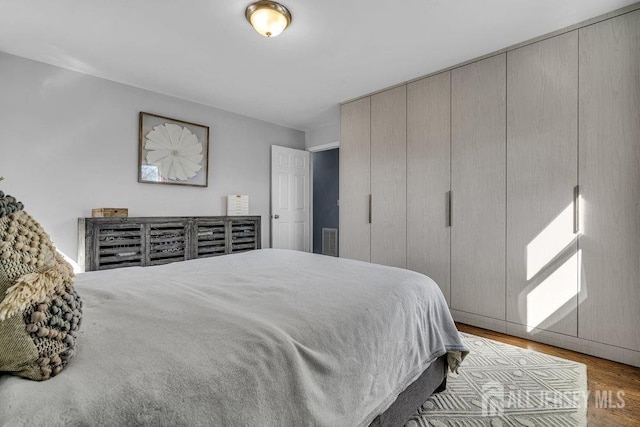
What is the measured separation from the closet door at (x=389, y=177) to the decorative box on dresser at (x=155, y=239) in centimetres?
178

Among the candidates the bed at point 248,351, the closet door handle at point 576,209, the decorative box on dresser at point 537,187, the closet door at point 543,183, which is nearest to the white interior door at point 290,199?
the decorative box on dresser at point 537,187

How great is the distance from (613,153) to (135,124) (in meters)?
4.52

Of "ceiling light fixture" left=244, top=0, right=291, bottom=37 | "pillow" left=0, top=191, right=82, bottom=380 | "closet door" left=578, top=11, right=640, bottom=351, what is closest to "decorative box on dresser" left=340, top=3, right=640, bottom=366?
"closet door" left=578, top=11, right=640, bottom=351

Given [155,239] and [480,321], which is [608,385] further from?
[155,239]

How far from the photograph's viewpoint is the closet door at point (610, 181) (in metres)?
2.14

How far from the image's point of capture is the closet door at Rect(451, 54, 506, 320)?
2754 mm

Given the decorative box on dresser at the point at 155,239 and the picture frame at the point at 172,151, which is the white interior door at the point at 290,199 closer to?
the decorative box on dresser at the point at 155,239

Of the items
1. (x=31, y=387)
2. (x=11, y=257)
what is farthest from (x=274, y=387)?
(x=11, y=257)

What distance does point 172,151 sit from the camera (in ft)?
12.0

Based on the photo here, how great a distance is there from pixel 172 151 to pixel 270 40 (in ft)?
6.37

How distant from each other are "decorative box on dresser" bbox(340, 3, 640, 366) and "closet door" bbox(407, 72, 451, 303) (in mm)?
11

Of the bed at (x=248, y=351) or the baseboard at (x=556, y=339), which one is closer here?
the bed at (x=248, y=351)

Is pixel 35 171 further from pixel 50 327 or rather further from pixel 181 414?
pixel 181 414

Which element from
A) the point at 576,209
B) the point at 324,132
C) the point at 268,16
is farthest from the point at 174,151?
the point at 576,209
